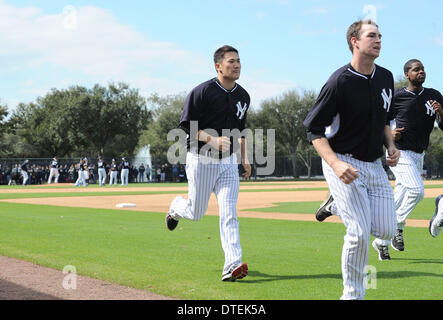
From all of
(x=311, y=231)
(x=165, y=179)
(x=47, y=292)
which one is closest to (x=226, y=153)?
(x=47, y=292)

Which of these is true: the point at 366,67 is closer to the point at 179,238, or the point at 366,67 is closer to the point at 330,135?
the point at 330,135

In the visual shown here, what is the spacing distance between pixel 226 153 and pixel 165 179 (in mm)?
52503

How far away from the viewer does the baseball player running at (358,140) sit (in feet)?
15.5

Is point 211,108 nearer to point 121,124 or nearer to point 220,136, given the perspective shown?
point 220,136

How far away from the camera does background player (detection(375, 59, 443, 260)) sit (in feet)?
27.8

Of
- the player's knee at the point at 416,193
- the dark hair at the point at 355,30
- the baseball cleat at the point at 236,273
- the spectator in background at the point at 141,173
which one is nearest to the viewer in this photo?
the dark hair at the point at 355,30

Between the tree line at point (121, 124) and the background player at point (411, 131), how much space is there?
187ft

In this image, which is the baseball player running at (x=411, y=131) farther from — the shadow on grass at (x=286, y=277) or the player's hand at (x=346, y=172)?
the player's hand at (x=346, y=172)

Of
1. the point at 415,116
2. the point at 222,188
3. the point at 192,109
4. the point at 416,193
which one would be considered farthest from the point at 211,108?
the point at 416,193

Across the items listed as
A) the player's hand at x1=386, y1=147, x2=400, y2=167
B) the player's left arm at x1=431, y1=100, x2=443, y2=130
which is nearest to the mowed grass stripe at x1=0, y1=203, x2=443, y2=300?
the player's hand at x1=386, y1=147, x2=400, y2=167

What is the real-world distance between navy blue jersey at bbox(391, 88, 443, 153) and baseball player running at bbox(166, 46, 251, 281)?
300 centimetres

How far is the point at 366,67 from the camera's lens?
4.90 m

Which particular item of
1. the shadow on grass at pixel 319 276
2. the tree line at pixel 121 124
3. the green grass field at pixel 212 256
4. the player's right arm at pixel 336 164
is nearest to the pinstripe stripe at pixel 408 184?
the green grass field at pixel 212 256

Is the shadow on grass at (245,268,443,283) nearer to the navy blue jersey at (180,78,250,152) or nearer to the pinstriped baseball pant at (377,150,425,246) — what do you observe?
the navy blue jersey at (180,78,250,152)
